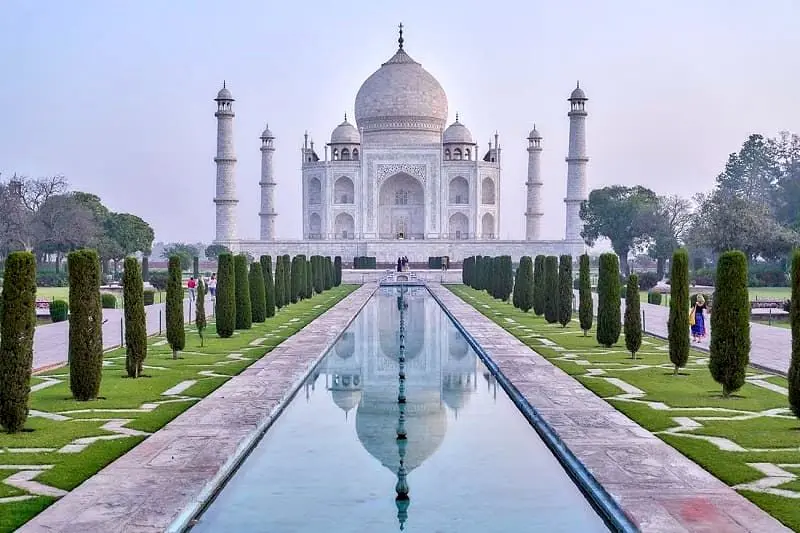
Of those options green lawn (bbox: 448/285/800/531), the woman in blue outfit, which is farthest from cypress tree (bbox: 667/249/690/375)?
the woman in blue outfit

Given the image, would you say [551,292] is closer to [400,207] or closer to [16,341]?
[16,341]

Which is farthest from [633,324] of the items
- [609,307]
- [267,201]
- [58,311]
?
[267,201]

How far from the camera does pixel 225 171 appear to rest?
40.2 metres

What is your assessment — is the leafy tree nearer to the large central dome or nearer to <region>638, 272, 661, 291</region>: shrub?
the large central dome

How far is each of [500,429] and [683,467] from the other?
1761 millimetres

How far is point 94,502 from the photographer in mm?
4828

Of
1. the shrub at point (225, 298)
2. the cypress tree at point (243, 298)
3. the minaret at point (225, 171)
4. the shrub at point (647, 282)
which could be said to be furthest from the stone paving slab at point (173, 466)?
the minaret at point (225, 171)

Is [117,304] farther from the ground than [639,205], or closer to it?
closer to it

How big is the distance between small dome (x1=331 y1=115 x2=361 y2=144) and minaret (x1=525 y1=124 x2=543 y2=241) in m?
7.73

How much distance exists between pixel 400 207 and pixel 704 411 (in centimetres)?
3959

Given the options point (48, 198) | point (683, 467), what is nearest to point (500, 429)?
point (683, 467)

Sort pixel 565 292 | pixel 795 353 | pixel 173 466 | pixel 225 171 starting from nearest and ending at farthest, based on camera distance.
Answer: pixel 173 466 < pixel 795 353 < pixel 565 292 < pixel 225 171

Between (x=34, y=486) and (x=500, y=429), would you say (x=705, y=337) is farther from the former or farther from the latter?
(x=34, y=486)

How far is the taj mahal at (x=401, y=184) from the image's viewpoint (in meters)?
40.8
